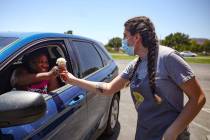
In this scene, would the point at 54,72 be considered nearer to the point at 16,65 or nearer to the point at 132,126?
the point at 16,65

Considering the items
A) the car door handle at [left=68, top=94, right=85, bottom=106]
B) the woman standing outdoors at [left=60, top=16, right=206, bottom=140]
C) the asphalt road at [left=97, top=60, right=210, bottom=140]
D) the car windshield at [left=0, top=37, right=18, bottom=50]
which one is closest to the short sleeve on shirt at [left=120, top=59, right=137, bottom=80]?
the woman standing outdoors at [left=60, top=16, right=206, bottom=140]

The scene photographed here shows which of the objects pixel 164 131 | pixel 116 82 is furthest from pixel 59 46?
pixel 164 131

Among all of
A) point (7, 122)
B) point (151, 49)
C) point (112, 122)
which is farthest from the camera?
point (112, 122)

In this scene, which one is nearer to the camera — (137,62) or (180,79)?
(180,79)

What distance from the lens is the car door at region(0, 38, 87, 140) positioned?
1.88m

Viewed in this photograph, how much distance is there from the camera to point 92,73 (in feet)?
12.7

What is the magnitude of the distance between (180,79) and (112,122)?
10.4 ft

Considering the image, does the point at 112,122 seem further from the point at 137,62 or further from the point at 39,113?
the point at 39,113

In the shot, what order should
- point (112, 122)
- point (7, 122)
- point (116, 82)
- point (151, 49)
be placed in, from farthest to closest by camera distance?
point (112, 122)
point (116, 82)
point (151, 49)
point (7, 122)

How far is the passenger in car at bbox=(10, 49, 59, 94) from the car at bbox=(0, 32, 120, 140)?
0.29 ft

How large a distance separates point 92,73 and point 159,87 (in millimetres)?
1835

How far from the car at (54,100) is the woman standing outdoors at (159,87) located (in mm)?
705

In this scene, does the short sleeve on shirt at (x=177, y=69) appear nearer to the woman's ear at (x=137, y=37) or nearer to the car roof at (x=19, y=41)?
the woman's ear at (x=137, y=37)

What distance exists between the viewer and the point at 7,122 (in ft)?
5.14
